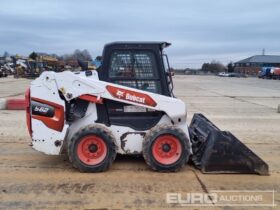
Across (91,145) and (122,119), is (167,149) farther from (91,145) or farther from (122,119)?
(91,145)

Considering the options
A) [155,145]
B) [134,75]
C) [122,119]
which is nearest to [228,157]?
[155,145]

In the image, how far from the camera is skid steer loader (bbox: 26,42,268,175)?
648 cm

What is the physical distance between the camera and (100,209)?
16.5 ft

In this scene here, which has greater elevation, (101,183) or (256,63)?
(256,63)

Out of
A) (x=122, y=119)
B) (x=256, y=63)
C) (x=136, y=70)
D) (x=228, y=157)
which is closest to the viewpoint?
(x=228, y=157)

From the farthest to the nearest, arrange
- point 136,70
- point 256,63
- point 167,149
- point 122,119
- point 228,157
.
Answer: point 256,63, point 136,70, point 122,119, point 167,149, point 228,157

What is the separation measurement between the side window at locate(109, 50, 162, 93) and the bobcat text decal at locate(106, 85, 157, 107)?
321 mm

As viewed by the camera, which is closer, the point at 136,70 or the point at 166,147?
the point at 166,147

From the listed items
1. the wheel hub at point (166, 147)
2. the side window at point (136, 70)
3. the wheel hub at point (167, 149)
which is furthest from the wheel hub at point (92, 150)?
the side window at point (136, 70)

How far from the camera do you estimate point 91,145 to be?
651 centimetres

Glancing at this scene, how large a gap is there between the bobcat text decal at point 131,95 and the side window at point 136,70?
32cm

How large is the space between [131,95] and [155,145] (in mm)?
919

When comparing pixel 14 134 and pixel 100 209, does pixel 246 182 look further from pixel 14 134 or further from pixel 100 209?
pixel 14 134

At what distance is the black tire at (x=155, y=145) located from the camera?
6.54 meters
